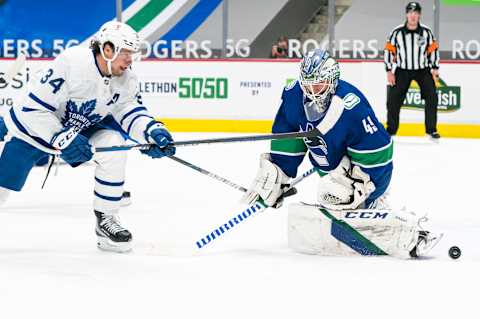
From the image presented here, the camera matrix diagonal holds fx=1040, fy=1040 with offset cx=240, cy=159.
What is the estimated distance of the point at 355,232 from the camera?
11.2ft

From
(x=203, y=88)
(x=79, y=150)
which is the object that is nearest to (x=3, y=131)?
(x=79, y=150)

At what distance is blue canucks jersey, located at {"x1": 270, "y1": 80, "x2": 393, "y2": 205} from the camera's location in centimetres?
341

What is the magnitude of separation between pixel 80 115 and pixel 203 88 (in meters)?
5.33

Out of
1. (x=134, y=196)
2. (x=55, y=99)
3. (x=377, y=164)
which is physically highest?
(x=55, y=99)

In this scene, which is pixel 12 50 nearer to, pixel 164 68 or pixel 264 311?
pixel 164 68


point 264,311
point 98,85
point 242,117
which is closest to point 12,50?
point 242,117

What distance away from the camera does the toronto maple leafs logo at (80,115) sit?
11.5ft

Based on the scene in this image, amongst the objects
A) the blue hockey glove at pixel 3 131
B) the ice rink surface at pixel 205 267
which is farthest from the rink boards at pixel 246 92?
the blue hockey glove at pixel 3 131

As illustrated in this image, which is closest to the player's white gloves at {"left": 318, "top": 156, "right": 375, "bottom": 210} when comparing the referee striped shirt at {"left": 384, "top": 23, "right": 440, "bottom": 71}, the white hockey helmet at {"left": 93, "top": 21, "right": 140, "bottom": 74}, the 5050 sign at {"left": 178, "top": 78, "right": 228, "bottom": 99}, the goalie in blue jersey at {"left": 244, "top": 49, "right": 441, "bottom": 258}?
the goalie in blue jersey at {"left": 244, "top": 49, "right": 441, "bottom": 258}

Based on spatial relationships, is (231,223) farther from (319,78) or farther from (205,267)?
(319,78)

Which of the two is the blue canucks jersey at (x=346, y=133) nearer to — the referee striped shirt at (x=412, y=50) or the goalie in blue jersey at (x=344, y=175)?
the goalie in blue jersey at (x=344, y=175)

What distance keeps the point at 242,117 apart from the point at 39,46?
79.9 inches

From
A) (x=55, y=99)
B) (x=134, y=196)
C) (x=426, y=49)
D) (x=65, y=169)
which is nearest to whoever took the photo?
(x=55, y=99)

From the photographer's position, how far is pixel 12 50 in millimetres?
9312
